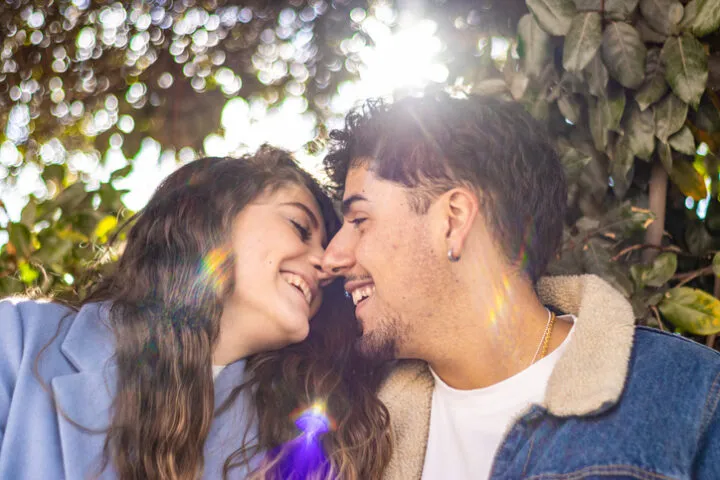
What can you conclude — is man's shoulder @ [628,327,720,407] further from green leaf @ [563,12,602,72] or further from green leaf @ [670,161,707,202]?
green leaf @ [563,12,602,72]

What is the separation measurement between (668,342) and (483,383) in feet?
1.72

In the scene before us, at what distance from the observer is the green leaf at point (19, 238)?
2.48 m

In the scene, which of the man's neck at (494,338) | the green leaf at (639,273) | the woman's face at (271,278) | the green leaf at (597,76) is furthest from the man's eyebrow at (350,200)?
the green leaf at (639,273)

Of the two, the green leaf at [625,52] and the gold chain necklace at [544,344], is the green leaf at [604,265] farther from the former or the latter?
the green leaf at [625,52]

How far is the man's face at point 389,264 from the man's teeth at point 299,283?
0.22 meters

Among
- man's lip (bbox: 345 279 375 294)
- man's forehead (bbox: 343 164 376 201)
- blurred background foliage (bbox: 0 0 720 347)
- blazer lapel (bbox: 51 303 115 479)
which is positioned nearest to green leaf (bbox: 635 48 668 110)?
blurred background foliage (bbox: 0 0 720 347)

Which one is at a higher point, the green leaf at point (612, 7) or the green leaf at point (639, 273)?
the green leaf at point (612, 7)

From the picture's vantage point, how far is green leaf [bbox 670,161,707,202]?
2041 millimetres

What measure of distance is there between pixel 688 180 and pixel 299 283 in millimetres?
1308

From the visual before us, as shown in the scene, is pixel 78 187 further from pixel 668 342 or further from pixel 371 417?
pixel 668 342

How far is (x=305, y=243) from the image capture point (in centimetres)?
232

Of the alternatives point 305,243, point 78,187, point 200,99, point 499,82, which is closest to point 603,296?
point 499,82

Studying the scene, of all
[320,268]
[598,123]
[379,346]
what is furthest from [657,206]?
[320,268]

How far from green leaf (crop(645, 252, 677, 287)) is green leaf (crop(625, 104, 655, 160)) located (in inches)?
12.8
